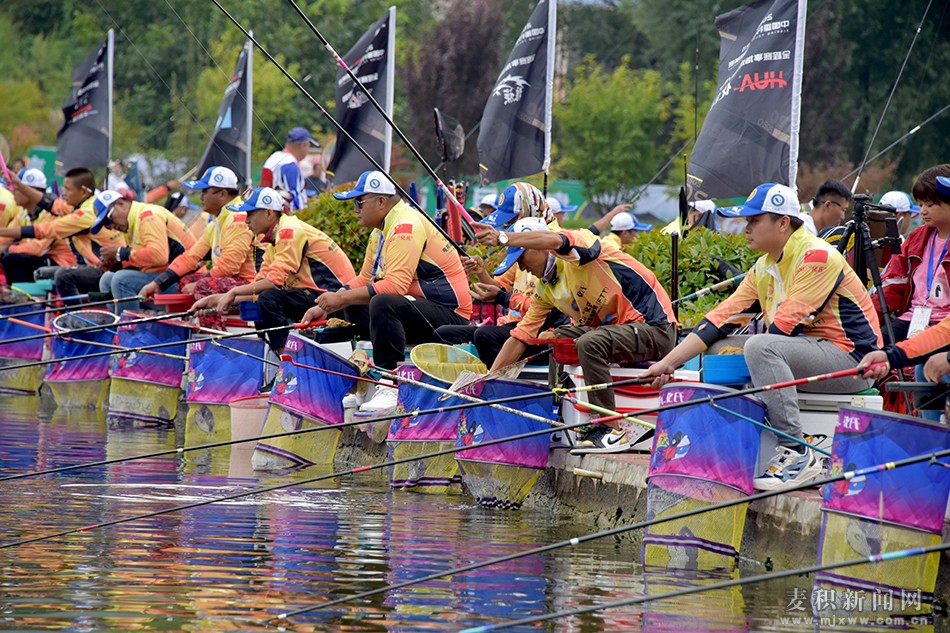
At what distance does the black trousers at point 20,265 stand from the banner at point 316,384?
9143 millimetres

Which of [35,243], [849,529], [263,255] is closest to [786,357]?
[849,529]

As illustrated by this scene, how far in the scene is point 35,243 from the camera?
20.6 m

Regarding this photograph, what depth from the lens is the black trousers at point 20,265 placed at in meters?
20.5

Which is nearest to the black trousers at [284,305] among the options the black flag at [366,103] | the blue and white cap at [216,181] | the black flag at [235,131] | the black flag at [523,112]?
the blue and white cap at [216,181]

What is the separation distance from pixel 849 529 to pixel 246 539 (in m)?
3.27

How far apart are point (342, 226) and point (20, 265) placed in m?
6.14

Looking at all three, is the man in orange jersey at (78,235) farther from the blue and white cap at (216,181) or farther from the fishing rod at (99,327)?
the fishing rod at (99,327)

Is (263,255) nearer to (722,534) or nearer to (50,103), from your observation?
(722,534)

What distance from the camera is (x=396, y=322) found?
475 inches

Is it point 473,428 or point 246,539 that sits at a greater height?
point 473,428

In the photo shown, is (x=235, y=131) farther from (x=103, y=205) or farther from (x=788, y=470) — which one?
(x=788, y=470)

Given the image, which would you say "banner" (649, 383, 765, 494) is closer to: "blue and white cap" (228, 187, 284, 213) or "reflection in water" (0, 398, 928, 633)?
"reflection in water" (0, 398, 928, 633)

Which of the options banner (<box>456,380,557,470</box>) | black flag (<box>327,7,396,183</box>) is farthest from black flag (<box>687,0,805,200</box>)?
black flag (<box>327,7,396,183</box>)

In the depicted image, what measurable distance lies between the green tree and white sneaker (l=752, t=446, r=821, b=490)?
35.9 meters
